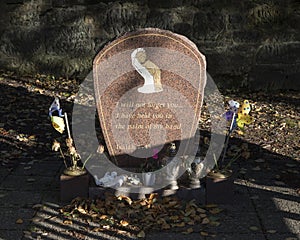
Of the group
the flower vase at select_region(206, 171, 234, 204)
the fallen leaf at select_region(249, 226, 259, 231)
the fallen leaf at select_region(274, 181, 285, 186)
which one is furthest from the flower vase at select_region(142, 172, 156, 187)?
the fallen leaf at select_region(274, 181, 285, 186)

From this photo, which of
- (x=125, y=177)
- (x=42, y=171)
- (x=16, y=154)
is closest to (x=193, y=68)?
(x=125, y=177)

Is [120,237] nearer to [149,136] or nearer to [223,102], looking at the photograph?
[149,136]

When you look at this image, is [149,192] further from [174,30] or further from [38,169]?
[174,30]

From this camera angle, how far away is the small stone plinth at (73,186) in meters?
5.46

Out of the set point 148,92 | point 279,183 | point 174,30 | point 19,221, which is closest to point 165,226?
point 19,221

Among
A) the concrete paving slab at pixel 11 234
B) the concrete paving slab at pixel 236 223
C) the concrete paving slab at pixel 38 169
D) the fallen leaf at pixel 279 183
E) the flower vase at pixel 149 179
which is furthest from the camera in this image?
the concrete paving slab at pixel 38 169

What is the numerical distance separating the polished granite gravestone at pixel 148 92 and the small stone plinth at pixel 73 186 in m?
0.62

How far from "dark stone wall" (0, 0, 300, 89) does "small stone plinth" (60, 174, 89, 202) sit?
546 centimetres

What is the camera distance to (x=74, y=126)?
8.02 meters

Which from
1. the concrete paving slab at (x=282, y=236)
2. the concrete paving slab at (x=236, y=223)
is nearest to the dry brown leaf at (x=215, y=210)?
the concrete paving slab at (x=236, y=223)

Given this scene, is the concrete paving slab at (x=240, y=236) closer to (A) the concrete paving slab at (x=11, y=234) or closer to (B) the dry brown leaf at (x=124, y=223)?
(B) the dry brown leaf at (x=124, y=223)

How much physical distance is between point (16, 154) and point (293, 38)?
224 inches

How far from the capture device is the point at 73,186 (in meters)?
5.48

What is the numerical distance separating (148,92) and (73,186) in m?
1.18
